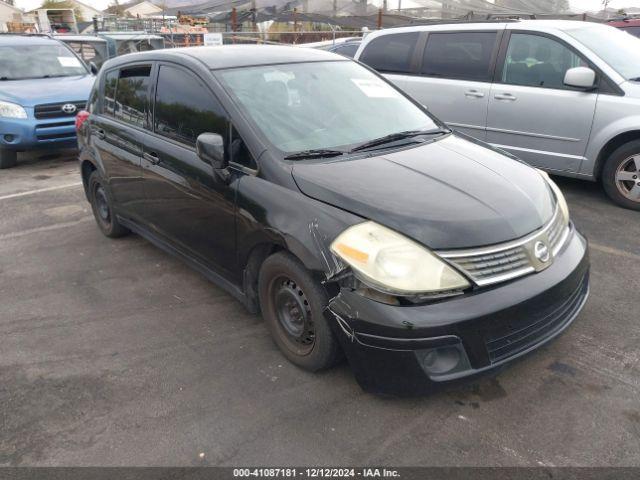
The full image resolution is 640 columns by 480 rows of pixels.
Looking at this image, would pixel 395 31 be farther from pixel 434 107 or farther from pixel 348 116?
pixel 348 116

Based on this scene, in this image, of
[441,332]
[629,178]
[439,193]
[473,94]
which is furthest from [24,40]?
[441,332]

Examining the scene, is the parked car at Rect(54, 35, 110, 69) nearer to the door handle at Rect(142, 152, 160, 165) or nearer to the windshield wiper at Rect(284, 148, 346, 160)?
the door handle at Rect(142, 152, 160, 165)

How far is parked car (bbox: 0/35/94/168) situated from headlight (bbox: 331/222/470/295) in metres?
7.01

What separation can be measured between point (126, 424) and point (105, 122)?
2.97 metres

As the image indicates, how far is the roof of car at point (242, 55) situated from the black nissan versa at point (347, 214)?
2cm

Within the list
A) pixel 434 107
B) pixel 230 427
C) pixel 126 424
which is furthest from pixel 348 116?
pixel 434 107

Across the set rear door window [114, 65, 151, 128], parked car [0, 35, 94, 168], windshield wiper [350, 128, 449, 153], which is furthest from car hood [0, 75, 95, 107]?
windshield wiper [350, 128, 449, 153]

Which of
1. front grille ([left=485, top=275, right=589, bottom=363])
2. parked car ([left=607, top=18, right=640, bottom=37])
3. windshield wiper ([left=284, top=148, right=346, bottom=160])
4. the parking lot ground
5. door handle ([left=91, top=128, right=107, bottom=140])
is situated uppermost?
parked car ([left=607, top=18, right=640, bottom=37])

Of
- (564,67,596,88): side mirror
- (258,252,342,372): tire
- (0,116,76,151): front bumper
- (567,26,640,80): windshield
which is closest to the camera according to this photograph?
(258,252,342,372): tire

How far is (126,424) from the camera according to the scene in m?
2.63

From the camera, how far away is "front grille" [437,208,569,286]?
2.38 m

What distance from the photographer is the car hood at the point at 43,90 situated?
305 inches

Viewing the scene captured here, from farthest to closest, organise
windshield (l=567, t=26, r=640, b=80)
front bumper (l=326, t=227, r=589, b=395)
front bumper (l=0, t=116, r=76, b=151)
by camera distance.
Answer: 1. front bumper (l=0, t=116, r=76, b=151)
2. windshield (l=567, t=26, r=640, b=80)
3. front bumper (l=326, t=227, r=589, b=395)

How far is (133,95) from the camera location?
13.7ft
